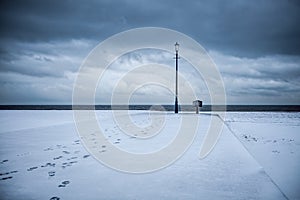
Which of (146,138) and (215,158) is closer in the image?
(215,158)

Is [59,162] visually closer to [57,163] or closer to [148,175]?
[57,163]

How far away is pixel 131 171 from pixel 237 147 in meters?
3.47

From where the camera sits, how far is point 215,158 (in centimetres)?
594

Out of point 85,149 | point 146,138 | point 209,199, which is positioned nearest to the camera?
point 209,199

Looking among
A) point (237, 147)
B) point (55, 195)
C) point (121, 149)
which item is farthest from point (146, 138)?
point (55, 195)

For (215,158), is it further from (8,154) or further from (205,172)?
(8,154)

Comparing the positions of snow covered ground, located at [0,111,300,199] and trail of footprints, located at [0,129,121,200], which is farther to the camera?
trail of footprints, located at [0,129,121,200]

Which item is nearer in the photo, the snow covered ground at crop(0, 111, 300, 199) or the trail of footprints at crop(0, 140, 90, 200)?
the snow covered ground at crop(0, 111, 300, 199)

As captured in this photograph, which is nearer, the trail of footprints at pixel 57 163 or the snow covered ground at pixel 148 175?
the snow covered ground at pixel 148 175

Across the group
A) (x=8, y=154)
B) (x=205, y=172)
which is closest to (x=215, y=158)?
(x=205, y=172)

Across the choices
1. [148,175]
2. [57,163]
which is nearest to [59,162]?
[57,163]

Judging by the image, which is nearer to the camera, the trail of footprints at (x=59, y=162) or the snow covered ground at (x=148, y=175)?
the snow covered ground at (x=148, y=175)

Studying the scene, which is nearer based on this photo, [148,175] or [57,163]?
[148,175]

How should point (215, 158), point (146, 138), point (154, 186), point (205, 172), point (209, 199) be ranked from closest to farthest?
point (209, 199), point (154, 186), point (205, 172), point (215, 158), point (146, 138)
